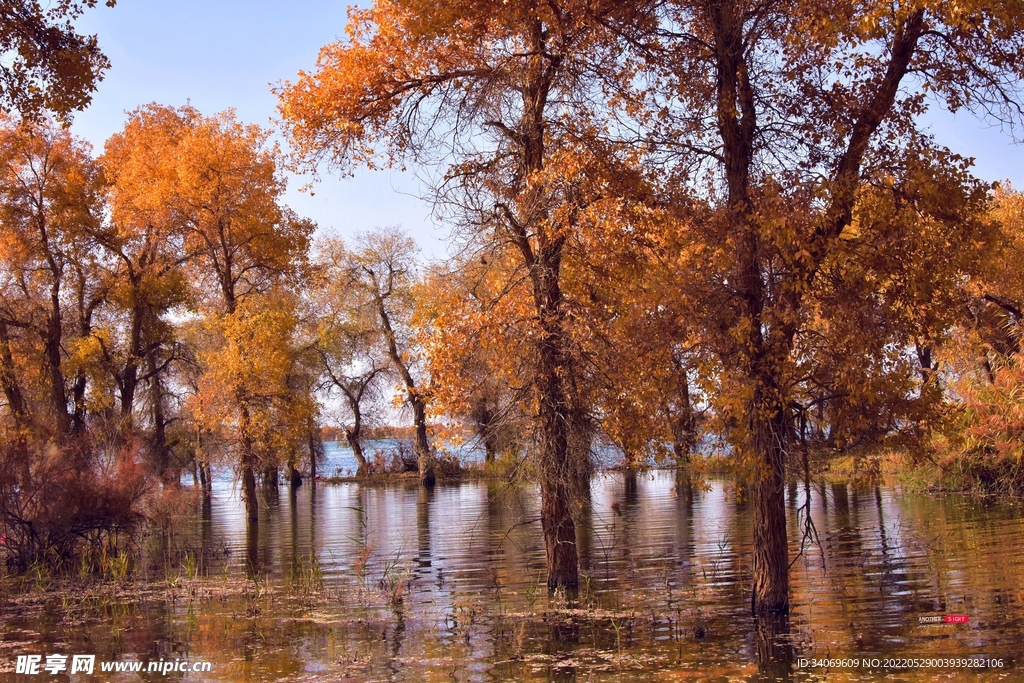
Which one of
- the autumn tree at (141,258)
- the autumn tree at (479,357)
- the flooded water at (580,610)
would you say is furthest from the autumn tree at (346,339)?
the autumn tree at (479,357)

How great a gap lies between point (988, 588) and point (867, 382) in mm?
4125

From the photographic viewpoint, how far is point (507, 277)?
13.2 metres

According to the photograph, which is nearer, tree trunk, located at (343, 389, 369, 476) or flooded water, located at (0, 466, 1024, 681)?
flooded water, located at (0, 466, 1024, 681)

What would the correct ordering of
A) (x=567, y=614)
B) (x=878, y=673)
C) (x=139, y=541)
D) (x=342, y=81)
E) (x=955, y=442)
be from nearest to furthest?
(x=878, y=673) < (x=955, y=442) < (x=567, y=614) < (x=342, y=81) < (x=139, y=541)

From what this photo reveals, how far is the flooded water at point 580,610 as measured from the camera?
891cm

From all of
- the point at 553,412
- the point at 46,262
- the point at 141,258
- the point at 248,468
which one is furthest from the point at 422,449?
the point at 553,412

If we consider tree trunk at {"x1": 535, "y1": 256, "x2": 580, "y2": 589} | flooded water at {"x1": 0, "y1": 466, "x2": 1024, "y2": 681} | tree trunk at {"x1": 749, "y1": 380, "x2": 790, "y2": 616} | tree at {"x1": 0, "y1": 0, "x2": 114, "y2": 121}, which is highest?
tree at {"x1": 0, "y1": 0, "x2": 114, "y2": 121}

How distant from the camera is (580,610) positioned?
38.3 ft

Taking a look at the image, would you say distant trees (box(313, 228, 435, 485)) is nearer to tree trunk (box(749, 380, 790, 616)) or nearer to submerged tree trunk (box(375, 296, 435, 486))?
submerged tree trunk (box(375, 296, 435, 486))

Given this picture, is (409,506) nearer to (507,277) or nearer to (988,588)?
(507,277)

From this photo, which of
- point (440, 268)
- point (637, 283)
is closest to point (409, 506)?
point (440, 268)

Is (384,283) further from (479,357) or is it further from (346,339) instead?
(479,357)

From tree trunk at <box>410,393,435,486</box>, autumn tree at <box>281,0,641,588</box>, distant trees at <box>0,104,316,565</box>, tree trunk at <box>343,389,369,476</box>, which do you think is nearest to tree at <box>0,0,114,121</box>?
autumn tree at <box>281,0,641,588</box>

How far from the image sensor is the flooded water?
891 cm
